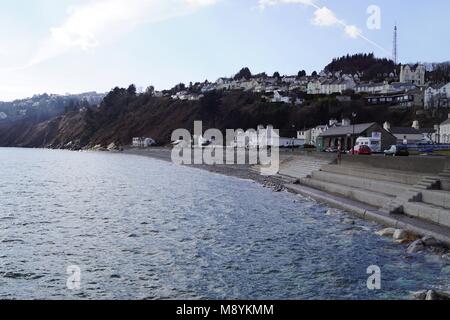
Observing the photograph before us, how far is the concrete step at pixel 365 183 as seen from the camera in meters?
25.1

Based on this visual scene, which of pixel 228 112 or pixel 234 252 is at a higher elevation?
pixel 228 112

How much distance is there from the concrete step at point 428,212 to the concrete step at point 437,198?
0.33 m

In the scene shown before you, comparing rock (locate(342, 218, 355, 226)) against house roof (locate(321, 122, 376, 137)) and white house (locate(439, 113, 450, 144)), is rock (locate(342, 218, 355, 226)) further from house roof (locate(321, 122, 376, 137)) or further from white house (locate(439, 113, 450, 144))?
white house (locate(439, 113, 450, 144))

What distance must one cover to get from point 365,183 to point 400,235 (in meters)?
11.4

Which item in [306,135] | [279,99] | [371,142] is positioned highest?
[279,99]

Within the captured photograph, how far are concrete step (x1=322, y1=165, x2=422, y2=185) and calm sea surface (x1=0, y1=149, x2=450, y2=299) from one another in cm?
443

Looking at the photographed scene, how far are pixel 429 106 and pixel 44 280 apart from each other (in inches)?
5089

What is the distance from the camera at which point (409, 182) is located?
25.2 m

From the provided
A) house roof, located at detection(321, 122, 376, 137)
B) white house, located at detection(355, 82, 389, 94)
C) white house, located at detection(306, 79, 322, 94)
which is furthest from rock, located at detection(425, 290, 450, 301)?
white house, located at detection(306, 79, 322, 94)

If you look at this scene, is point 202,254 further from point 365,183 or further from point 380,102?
point 380,102

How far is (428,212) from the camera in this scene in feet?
64.9

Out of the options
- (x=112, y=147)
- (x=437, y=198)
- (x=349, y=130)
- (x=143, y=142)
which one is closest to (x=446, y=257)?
(x=437, y=198)
